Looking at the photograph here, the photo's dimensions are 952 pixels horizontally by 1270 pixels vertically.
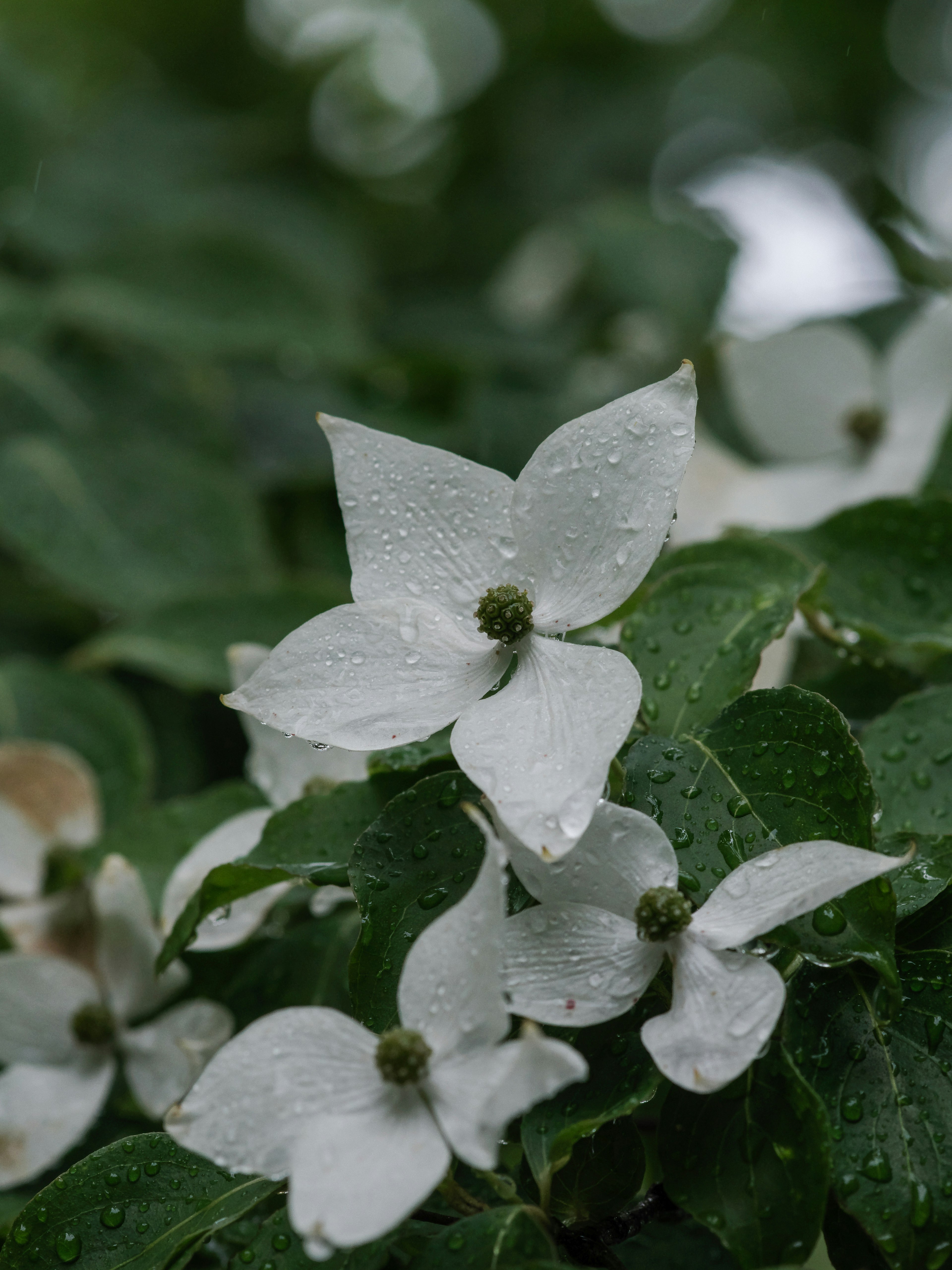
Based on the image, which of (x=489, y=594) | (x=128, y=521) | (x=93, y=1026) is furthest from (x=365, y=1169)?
(x=128, y=521)

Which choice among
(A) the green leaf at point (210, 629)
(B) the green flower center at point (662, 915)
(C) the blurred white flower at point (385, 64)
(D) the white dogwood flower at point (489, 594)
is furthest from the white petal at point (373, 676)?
(C) the blurred white flower at point (385, 64)

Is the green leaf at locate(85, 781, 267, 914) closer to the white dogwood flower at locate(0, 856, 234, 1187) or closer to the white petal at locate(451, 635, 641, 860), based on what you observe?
the white dogwood flower at locate(0, 856, 234, 1187)

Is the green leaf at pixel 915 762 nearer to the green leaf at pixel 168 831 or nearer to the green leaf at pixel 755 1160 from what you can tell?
the green leaf at pixel 755 1160

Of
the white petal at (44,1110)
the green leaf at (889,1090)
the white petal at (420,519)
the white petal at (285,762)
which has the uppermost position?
the white petal at (420,519)

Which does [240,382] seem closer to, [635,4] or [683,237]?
[683,237]

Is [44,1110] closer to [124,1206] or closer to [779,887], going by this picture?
[124,1206]

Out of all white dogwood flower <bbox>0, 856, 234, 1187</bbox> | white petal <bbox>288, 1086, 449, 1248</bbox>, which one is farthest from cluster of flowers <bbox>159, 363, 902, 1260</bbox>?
white dogwood flower <bbox>0, 856, 234, 1187</bbox>
